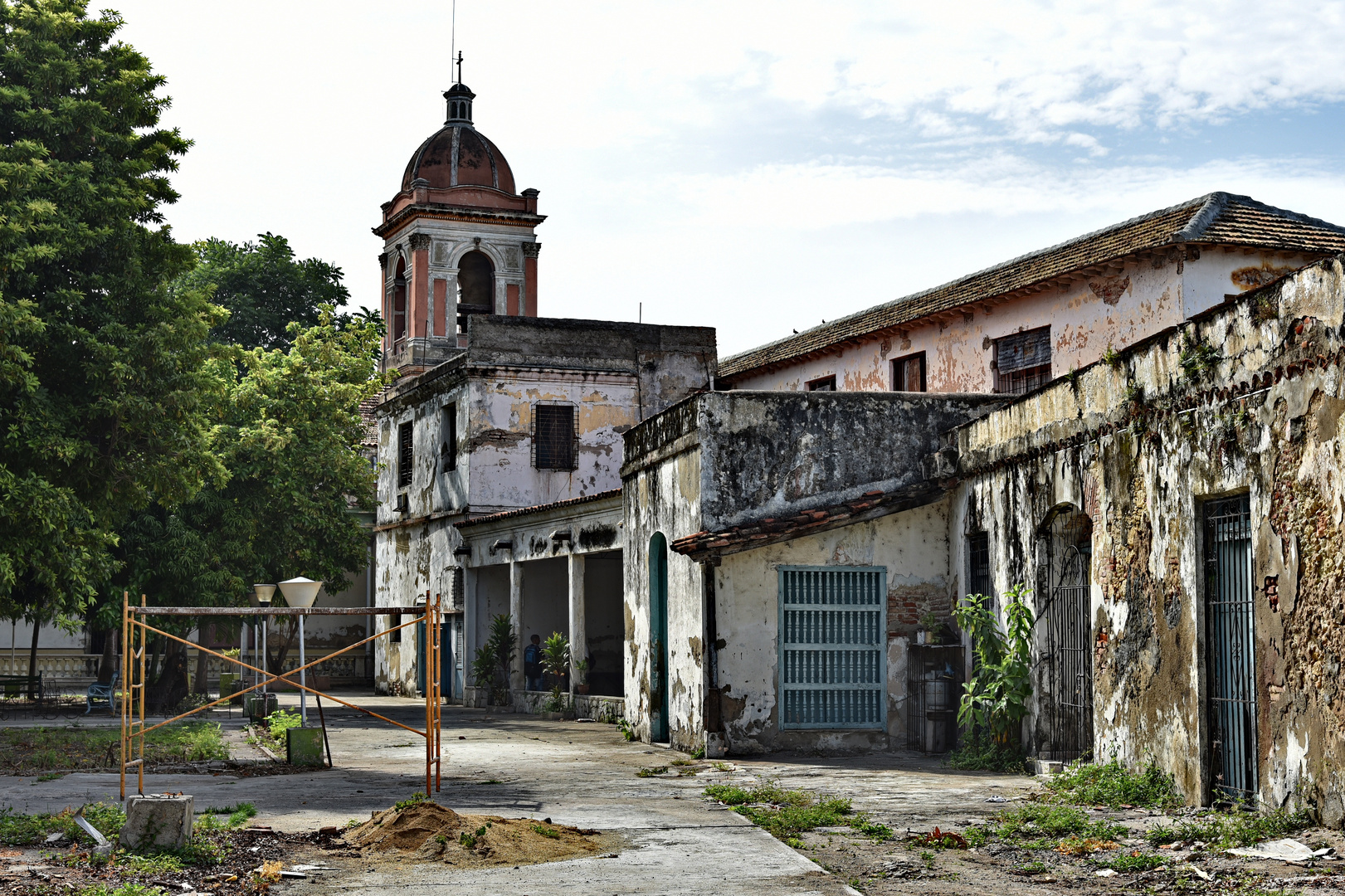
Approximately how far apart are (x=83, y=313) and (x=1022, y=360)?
12.9 m

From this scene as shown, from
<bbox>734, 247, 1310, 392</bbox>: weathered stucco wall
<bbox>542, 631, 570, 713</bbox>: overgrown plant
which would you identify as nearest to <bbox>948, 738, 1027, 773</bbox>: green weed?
<bbox>734, 247, 1310, 392</bbox>: weathered stucco wall

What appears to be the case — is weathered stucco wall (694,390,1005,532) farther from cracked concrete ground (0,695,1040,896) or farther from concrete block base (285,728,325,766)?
concrete block base (285,728,325,766)

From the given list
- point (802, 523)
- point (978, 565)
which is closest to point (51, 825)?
point (802, 523)

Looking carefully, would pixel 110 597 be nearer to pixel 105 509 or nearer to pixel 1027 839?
pixel 105 509

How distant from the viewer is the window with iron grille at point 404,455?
31.2m

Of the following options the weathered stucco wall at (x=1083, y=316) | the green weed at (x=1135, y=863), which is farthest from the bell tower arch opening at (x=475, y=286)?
the green weed at (x=1135, y=863)

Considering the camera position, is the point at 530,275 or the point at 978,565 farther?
the point at 530,275

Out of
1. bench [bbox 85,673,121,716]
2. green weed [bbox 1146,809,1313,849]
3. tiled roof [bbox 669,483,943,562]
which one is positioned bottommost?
bench [bbox 85,673,121,716]

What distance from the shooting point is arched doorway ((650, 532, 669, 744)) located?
17547 millimetres

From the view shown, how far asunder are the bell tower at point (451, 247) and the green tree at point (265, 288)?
9.94m

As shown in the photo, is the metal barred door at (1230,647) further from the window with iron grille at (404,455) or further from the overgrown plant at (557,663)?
the window with iron grille at (404,455)

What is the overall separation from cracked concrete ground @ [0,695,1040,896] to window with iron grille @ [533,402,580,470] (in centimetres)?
951

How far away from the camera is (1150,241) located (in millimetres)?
17891

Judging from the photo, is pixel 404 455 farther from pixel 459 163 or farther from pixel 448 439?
pixel 459 163
